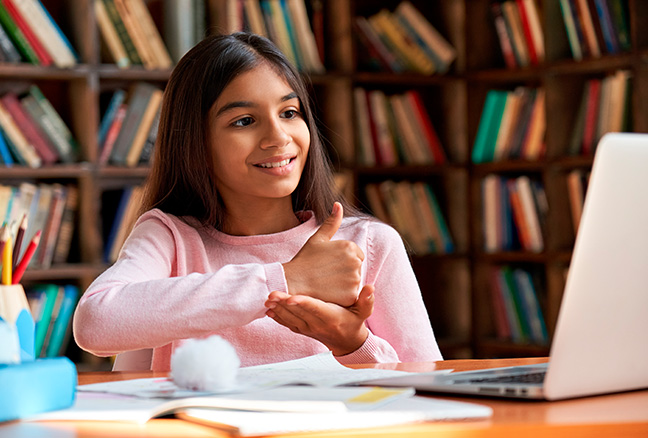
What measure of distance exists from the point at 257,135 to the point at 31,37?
1585 mm

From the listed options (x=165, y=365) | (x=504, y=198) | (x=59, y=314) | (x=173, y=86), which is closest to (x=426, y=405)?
(x=165, y=365)

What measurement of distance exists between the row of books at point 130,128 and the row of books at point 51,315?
0.46 m

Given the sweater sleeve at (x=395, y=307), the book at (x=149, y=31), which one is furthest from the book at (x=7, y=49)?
the sweater sleeve at (x=395, y=307)

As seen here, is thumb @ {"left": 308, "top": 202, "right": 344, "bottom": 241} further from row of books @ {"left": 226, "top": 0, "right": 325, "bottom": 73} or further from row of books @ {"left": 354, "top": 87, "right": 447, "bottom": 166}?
row of books @ {"left": 354, "top": 87, "right": 447, "bottom": 166}

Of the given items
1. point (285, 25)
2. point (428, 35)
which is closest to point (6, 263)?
point (285, 25)

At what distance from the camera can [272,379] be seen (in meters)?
0.90

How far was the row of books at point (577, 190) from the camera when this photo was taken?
2986 mm

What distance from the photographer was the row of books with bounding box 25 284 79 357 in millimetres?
2760

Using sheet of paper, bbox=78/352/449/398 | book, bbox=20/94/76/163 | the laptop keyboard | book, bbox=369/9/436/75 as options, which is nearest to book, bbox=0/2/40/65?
book, bbox=20/94/76/163

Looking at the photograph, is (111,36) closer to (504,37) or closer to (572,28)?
(504,37)

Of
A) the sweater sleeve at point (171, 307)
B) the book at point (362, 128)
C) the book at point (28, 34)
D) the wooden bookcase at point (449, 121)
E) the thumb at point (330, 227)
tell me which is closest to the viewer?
the sweater sleeve at point (171, 307)

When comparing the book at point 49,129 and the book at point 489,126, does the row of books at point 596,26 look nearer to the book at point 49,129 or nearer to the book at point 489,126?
the book at point 489,126

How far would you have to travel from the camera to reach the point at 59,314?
110 inches

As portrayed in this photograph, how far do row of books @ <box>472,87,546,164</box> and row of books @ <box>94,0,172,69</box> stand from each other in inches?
48.6
